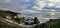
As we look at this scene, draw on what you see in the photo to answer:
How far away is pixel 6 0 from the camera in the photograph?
1433mm

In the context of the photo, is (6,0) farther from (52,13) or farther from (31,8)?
(52,13)

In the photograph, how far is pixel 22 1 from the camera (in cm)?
144

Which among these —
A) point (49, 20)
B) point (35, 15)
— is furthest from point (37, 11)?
point (49, 20)

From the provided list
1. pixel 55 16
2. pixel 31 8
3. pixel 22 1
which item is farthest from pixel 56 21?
pixel 22 1

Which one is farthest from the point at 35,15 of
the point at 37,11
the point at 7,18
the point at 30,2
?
the point at 7,18

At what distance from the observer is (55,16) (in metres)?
1.42

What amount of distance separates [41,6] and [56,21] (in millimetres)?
229

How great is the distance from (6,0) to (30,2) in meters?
0.26

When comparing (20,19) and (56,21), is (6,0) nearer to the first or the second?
(20,19)

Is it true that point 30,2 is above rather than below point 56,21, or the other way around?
above

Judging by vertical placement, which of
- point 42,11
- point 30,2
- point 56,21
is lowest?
point 56,21

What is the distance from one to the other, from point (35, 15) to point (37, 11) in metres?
0.05

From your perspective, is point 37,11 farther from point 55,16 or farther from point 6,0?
point 6,0

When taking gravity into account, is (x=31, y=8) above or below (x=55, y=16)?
above
